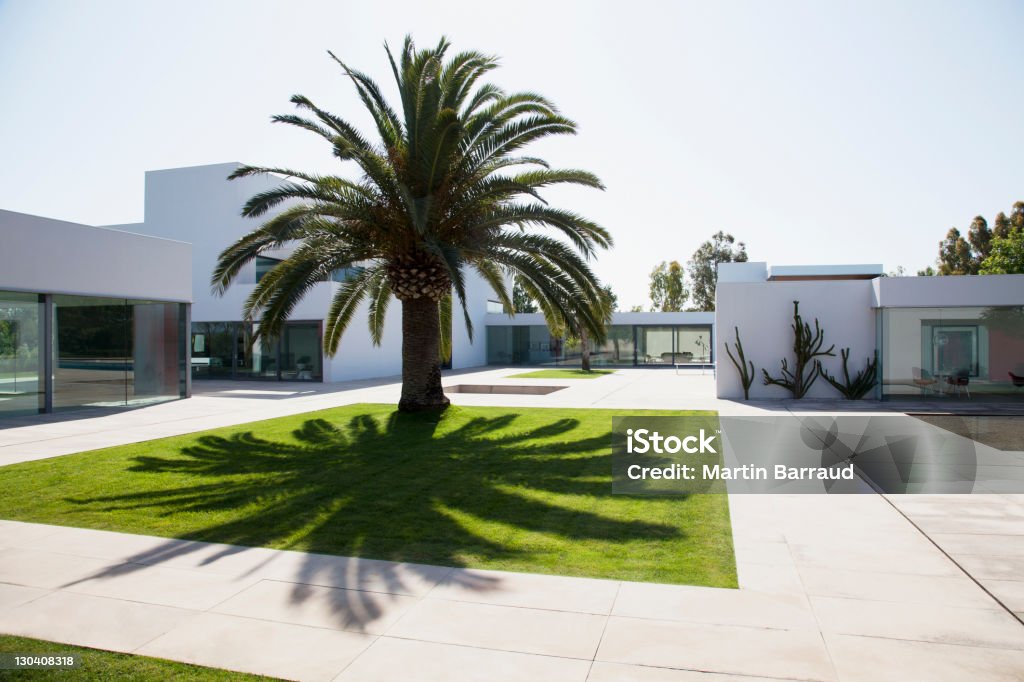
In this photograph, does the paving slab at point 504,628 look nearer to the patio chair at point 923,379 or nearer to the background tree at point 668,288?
the patio chair at point 923,379

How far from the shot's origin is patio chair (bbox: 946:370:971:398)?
17328 mm

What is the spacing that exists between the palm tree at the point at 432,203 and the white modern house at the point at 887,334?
259 inches

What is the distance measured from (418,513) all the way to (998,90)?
1399cm

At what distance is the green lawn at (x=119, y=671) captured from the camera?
318 centimetres

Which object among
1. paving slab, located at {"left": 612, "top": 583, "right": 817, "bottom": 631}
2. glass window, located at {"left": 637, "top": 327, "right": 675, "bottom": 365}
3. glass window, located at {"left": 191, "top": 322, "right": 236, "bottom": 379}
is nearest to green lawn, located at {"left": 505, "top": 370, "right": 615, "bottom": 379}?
glass window, located at {"left": 637, "top": 327, "right": 675, "bottom": 365}

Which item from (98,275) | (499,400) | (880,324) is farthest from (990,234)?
(98,275)

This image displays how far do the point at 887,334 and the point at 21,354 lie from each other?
20.5 m

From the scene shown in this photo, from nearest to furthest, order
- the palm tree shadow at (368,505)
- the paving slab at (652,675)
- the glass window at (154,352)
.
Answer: the paving slab at (652,675), the palm tree shadow at (368,505), the glass window at (154,352)

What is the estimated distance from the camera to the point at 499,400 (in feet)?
55.6

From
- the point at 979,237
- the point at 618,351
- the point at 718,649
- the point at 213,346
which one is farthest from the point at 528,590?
the point at 979,237

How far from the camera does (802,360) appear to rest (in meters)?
16.7

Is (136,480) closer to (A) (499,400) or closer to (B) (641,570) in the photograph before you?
(B) (641,570)

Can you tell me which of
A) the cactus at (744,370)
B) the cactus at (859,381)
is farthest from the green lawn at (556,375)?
the cactus at (859,381)

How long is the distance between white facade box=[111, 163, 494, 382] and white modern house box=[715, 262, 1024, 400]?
1389 centimetres
